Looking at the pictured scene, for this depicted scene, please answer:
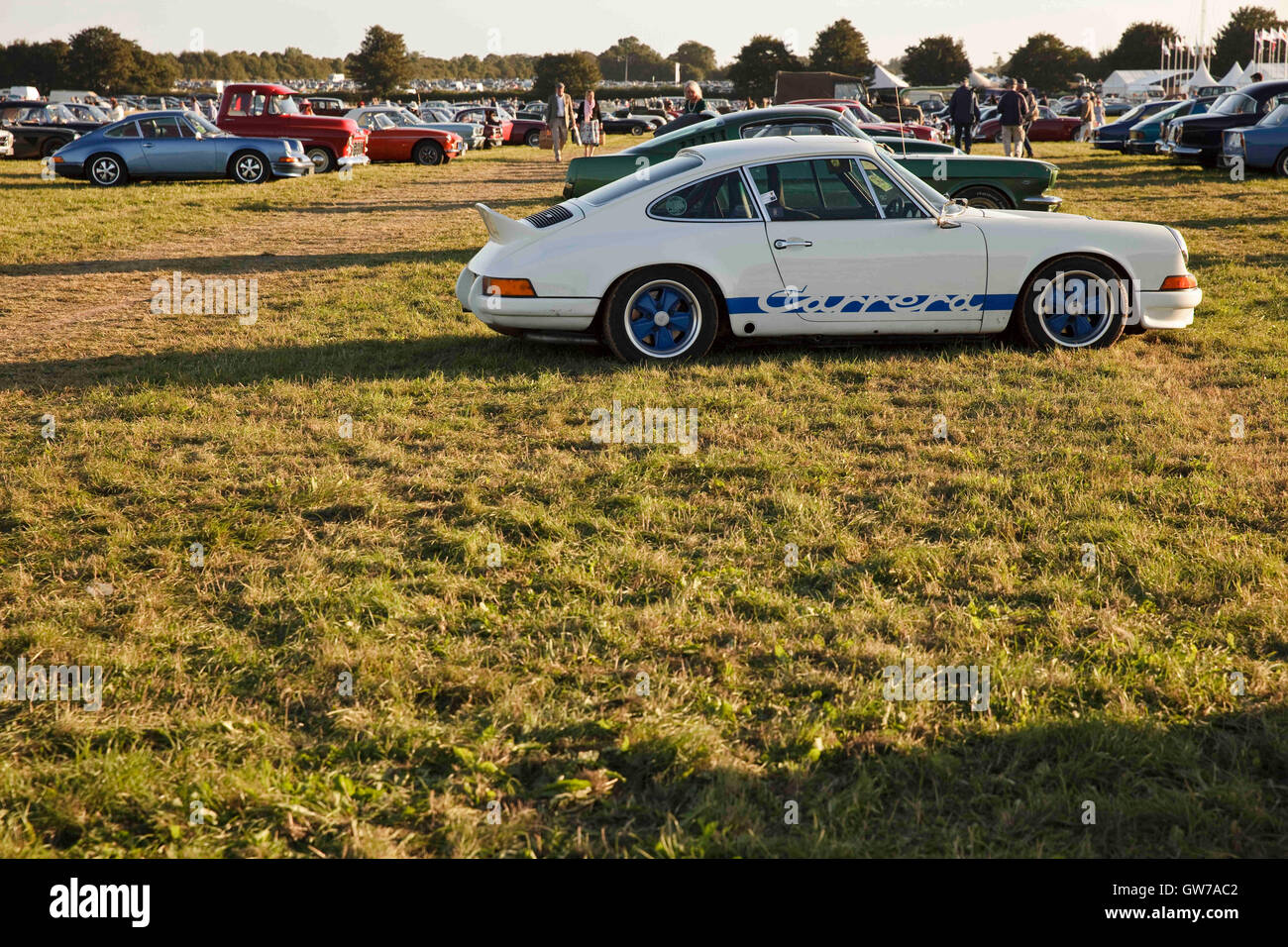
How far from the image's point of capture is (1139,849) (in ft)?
8.16

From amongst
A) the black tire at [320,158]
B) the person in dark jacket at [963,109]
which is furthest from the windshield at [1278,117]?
the black tire at [320,158]

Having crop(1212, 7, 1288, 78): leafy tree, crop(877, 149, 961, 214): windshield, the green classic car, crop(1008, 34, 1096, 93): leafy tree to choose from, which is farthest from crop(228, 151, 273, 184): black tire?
crop(1212, 7, 1288, 78): leafy tree

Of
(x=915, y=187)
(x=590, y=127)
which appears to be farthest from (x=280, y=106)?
(x=915, y=187)

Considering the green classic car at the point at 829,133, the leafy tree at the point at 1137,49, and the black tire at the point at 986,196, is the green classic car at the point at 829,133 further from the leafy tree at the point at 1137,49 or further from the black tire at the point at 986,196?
the leafy tree at the point at 1137,49

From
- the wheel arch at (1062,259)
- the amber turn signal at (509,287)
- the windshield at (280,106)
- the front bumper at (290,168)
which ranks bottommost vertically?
the amber turn signal at (509,287)

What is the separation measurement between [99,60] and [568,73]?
32990mm

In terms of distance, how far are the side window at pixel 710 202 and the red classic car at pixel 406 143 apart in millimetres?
21106

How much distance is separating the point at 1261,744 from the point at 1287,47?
356 feet

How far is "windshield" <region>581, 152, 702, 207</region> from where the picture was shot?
271 inches

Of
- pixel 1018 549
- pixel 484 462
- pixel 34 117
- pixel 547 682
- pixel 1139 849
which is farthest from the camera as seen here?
pixel 34 117

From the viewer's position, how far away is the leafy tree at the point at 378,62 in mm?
68375

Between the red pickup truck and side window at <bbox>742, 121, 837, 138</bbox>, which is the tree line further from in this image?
side window at <bbox>742, 121, 837, 138</bbox>
